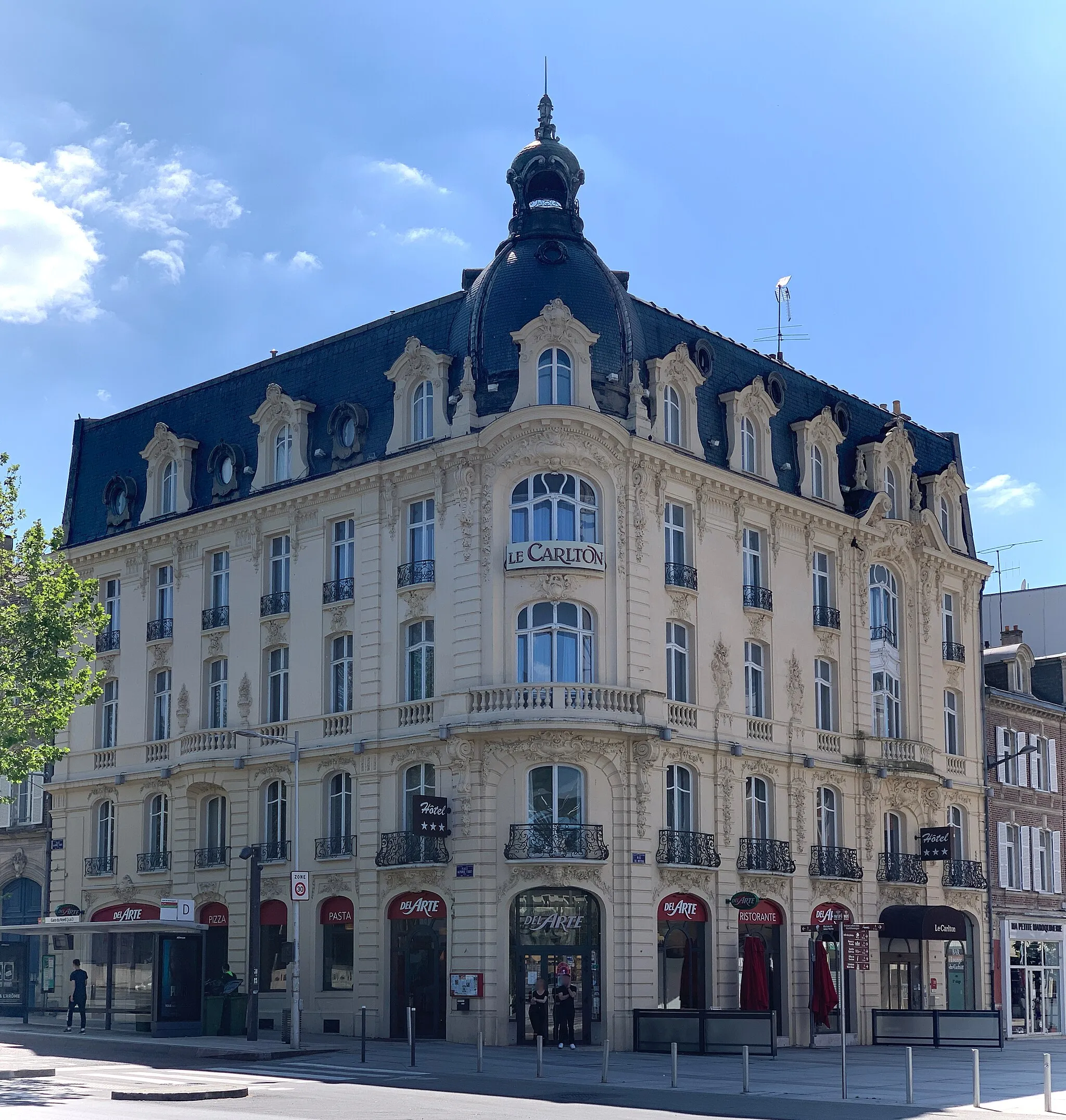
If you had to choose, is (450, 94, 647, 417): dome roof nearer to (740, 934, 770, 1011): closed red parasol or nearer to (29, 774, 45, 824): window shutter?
(740, 934, 770, 1011): closed red parasol

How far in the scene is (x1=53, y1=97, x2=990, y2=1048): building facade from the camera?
4147cm

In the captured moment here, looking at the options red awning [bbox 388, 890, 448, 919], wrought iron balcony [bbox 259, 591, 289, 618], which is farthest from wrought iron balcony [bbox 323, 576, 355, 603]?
red awning [bbox 388, 890, 448, 919]

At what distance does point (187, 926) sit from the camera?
41.9m

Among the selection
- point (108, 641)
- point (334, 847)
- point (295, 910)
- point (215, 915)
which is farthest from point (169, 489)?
point (295, 910)

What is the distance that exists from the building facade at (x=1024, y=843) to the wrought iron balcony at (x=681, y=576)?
1546cm

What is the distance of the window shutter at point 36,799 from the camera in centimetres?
5659

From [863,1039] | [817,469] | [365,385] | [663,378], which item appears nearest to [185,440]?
[365,385]

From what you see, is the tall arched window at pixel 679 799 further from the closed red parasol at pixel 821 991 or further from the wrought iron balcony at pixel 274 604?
the wrought iron balcony at pixel 274 604

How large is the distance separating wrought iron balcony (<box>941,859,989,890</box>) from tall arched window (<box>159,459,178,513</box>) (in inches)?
1045

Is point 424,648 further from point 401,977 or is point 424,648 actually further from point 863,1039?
point 863,1039

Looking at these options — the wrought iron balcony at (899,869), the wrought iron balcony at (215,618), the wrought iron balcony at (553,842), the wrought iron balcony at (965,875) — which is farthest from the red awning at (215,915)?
the wrought iron balcony at (965,875)

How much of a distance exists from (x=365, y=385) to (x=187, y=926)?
15898 millimetres

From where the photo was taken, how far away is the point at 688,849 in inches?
1694

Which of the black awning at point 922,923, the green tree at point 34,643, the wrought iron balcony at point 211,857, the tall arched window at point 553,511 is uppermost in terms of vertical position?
the tall arched window at point 553,511
